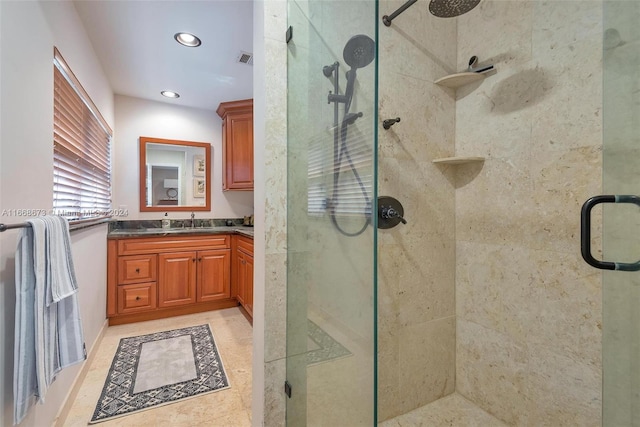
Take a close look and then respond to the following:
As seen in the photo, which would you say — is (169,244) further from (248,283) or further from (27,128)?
(27,128)

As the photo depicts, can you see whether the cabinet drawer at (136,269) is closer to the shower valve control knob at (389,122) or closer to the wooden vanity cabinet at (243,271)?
the wooden vanity cabinet at (243,271)

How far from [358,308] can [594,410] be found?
3.94 feet

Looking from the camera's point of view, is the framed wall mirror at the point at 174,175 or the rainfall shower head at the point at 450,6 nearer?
the rainfall shower head at the point at 450,6

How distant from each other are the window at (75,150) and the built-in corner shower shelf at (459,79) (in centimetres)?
204

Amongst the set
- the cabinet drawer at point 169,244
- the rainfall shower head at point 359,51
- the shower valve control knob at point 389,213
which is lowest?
the cabinet drawer at point 169,244

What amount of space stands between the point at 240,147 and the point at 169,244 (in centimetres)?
135

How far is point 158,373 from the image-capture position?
1.94m

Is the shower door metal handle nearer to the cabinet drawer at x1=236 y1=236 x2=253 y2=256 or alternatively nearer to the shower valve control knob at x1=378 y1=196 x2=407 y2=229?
the shower valve control knob at x1=378 y1=196 x2=407 y2=229

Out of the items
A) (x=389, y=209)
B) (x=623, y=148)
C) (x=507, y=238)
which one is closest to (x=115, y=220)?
(x=389, y=209)

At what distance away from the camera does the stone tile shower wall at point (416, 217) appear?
1453 millimetres

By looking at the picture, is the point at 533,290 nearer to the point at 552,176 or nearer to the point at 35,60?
the point at 552,176

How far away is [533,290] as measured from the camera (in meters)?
1.31

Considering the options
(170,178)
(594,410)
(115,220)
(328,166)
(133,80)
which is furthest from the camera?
(170,178)

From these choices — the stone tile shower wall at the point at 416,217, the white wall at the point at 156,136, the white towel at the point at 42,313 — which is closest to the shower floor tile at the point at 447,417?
the stone tile shower wall at the point at 416,217
